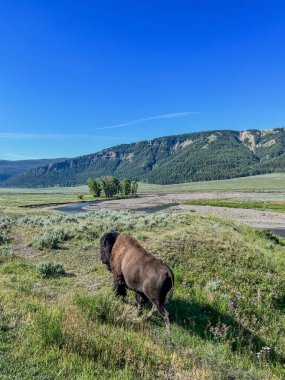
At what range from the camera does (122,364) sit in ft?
16.0

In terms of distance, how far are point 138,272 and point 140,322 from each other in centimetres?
115

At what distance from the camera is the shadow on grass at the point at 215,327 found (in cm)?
745

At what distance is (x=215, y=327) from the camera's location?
25.5 ft

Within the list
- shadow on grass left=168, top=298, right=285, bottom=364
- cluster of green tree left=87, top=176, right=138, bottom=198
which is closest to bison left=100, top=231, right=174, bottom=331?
shadow on grass left=168, top=298, right=285, bottom=364

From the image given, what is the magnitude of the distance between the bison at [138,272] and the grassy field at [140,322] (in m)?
0.46

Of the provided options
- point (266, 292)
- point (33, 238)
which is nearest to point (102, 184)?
point (33, 238)

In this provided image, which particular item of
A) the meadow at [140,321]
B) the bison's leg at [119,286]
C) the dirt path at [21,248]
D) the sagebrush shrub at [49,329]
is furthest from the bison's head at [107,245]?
the dirt path at [21,248]

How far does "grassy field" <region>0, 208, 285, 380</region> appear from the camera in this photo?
15.8 ft

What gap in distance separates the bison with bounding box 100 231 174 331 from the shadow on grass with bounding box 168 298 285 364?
1.08 meters

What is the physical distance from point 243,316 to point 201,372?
508 cm

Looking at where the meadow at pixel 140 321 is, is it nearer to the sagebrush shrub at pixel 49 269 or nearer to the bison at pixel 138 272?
the sagebrush shrub at pixel 49 269

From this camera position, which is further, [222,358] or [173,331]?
[173,331]

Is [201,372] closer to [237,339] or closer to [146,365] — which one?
[146,365]

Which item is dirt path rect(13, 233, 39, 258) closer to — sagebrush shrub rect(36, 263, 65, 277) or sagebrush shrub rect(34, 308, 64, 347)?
sagebrush shrub rect(36, 263, 65, 277)
